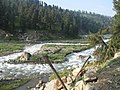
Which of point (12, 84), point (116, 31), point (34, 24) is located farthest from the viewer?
point (34, 24)

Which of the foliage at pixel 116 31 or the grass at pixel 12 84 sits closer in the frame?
the foliage at pixel 116 31

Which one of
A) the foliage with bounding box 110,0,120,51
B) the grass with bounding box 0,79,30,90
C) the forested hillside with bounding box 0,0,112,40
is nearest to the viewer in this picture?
the foliage with bounding box 110,0,120,51

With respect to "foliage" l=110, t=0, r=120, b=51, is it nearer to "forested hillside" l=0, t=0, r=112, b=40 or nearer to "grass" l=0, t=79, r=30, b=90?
"grass" l=0, t=79, r=30, b=90

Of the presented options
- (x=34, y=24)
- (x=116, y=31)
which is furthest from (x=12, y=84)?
(x=34, y=24)

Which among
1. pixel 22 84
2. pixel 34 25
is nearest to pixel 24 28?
pixel 34 25

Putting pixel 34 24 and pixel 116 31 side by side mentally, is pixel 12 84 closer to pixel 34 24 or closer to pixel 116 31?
pixel 116 31

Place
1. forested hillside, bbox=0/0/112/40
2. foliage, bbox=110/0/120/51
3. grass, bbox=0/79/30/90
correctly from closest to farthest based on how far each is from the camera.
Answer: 1. foliage, bbox=110/0/120/51
2. grass, bbox=0/79/30/90
3. forested hillside, bbox=0/0/112/40

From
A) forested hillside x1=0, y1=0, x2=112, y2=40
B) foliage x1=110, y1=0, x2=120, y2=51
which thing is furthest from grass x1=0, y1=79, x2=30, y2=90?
forested hillside x1=0, y1=0, x2=112, y2=40

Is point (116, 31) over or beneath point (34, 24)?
over

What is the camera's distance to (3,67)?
63.3m

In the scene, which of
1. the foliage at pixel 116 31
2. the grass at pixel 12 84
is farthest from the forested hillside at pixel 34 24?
the foliage at pixel 116 31

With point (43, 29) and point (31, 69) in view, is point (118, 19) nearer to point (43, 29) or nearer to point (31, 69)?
point (31, 69)

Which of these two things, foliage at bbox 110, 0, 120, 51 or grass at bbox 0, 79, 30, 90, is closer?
foliage at bbox 110, 0, 120, 51

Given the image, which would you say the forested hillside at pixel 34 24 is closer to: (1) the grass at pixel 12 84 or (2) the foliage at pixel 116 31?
(1) the grass at pixel 12 84
